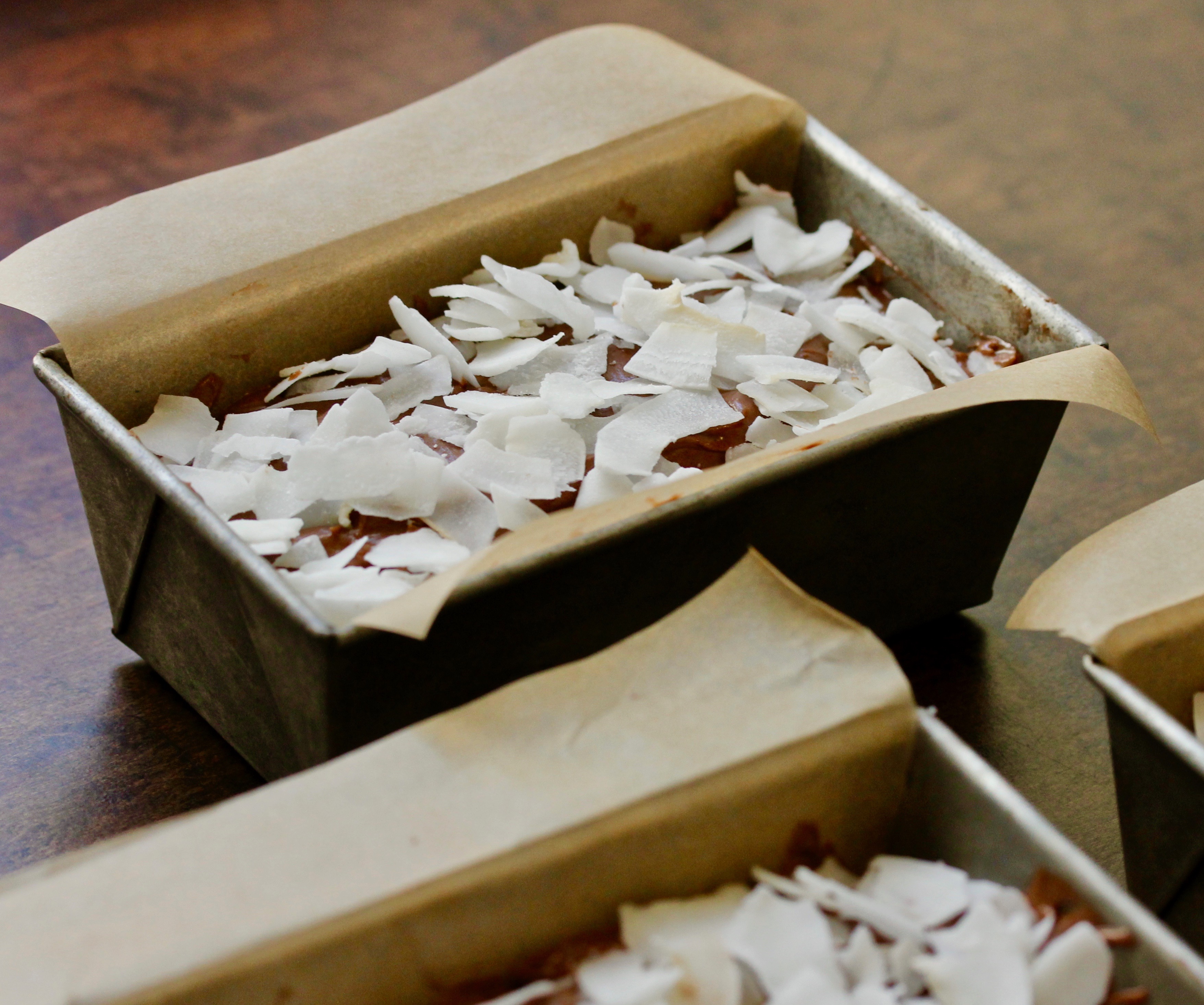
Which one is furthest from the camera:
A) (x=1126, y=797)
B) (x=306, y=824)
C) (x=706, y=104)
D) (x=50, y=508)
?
(x=706, y=104)

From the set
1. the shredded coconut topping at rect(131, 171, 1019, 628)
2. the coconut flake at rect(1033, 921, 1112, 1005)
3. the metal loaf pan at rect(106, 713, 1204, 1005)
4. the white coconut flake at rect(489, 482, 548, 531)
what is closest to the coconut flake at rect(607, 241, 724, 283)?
the shredded coconut topping at rect(131, 171, 1019, 628)

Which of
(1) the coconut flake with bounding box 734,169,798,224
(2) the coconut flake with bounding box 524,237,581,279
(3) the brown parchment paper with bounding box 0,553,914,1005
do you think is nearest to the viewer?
(3) the brown parchment paper with bounding box 0,553,914,1005

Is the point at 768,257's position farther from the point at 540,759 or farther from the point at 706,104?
the point at 540,759

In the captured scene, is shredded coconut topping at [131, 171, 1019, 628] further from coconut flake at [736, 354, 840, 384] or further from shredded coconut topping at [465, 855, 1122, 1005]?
shredded coconut topping at [465, 855, 1122, 1005]

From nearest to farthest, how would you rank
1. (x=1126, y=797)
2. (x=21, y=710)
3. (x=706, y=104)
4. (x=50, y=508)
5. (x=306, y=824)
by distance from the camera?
(x=306, y=824) → (x=1126, y=797) → (x=21, y=710) → (x=50, y=508) → (x=706, y=104)

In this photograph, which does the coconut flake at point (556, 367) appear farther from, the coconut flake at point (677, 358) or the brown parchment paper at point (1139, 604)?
the brown parchment paper at point (1139, 604)

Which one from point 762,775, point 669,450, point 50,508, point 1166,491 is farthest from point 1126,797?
point 50,508

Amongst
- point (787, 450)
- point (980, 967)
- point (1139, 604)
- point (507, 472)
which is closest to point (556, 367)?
point (507, 472)
